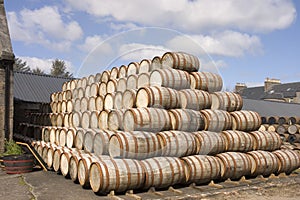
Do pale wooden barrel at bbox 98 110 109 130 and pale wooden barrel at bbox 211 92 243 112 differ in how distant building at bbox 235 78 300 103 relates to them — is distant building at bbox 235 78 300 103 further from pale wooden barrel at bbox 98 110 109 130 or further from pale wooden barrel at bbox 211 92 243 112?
pale wooden barrel at bbox 98 110 109 130

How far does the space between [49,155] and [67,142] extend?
2.33 feet

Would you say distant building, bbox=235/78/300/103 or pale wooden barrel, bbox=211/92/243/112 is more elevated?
distant building, bbox=235/78/300/103

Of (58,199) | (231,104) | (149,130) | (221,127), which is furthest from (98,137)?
(231,104)

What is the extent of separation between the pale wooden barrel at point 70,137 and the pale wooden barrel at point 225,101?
14.9ft

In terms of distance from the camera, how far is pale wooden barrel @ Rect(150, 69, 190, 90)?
888cm

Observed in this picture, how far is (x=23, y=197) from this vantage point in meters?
7.13

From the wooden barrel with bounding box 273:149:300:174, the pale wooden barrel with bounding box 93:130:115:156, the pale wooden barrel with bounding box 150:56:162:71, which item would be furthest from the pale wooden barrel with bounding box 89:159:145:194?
the wooden barrel with bounding box 273:149:300:174

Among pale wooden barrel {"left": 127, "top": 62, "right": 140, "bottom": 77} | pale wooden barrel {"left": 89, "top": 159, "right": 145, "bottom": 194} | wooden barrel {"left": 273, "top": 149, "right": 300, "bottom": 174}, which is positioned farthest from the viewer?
pale wooden barrel {"left": 127, "top": 62, "right": 140, "bottom": 77}

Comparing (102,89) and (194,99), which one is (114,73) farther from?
(194,99)

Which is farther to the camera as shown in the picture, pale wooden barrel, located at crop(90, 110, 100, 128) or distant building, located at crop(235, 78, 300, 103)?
distant building, located at crop(235, 78, 300, 103)

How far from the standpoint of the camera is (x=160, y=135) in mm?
8062

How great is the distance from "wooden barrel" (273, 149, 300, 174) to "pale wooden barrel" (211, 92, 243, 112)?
2.01 m

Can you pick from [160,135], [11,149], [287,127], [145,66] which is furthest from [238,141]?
[287,127]

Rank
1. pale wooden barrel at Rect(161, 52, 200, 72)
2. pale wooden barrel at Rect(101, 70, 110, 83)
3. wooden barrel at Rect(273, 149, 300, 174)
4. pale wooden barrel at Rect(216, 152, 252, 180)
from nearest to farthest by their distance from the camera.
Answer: pale wooden barrel at Rect(216, 152, 252, 180)
pale wooden barrel at Rect(161, 52, 200, 72)
wooden barrel at Rect(273, 149, 300, 174)
pale wooden barrel at Rect(101, 70, 110, 83)
